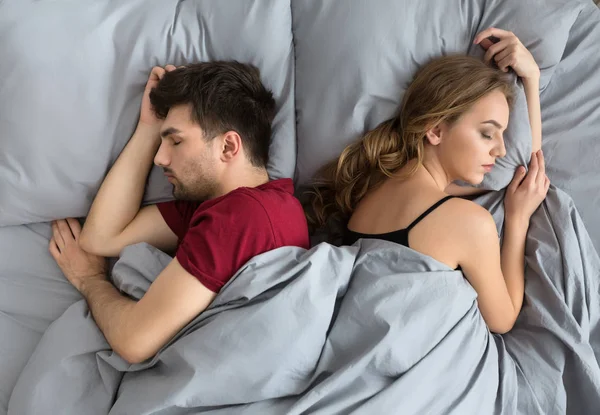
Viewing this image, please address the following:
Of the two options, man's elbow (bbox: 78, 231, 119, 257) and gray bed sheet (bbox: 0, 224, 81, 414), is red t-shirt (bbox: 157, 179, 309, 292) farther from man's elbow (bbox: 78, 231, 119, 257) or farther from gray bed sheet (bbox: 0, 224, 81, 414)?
gray bed sheet (bbox: 0, 224, 81, 414)

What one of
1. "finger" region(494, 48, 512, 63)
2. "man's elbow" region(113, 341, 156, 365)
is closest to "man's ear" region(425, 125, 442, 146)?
"finger" region(494, 48, 512, 63)

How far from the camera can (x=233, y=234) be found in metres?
1.02

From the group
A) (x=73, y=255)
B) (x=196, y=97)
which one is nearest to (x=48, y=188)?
(x=73, y=255)

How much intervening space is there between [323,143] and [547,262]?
22.2 inches

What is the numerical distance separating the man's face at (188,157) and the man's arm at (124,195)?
0.26 ft

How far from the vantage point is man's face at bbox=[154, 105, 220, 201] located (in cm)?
116

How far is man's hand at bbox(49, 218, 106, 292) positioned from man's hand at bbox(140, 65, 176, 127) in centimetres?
32

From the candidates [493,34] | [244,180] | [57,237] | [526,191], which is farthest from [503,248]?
[57,237]

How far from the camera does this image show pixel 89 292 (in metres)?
1.21

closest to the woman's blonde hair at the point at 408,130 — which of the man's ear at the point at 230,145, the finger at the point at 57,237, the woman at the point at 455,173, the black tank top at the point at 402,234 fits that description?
the woman at the point at 455,173

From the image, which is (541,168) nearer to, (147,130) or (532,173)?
(532,173)

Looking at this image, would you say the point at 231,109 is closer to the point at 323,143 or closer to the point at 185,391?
the point at 323,143

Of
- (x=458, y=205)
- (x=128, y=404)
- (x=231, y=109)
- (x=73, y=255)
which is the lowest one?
(x=128, y=404)

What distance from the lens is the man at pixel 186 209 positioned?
3.33 ft
